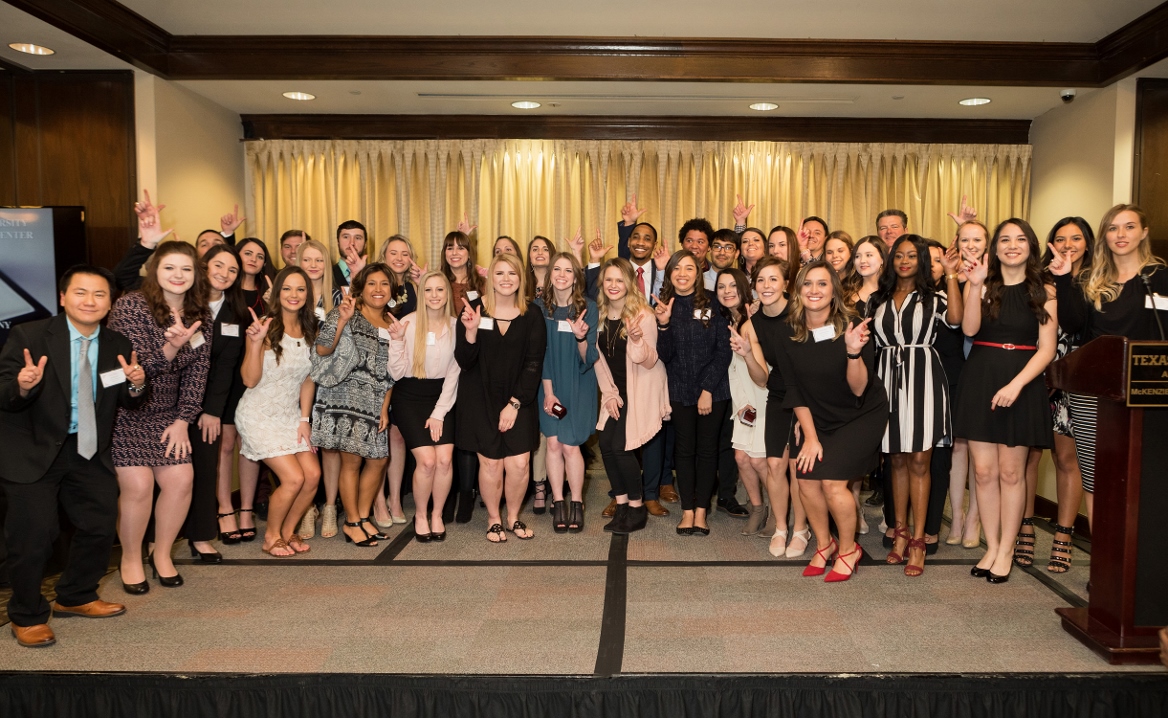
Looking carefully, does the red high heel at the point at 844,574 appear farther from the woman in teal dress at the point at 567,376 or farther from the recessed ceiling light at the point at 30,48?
the recessed ceiling light at the point at 30,48

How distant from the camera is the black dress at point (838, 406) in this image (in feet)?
12.0

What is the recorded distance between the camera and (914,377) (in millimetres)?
3857

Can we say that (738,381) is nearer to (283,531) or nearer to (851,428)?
(851,428)

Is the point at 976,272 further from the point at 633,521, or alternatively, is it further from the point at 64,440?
the point at 64,440

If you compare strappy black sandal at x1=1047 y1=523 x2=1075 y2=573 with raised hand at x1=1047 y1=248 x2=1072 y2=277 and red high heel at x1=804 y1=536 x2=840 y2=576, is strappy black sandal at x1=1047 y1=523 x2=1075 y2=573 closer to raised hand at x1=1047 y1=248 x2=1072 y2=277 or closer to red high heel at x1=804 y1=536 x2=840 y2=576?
red high heel at x1=804 y1=536 x2=840 y2=576

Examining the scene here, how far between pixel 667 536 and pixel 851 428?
1.31 m

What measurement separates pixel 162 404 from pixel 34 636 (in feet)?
3.45

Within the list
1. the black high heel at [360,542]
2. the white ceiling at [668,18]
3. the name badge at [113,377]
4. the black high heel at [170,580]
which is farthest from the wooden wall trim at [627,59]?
the black high heel at [170,580]

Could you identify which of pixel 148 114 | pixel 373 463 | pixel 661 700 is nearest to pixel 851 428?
pixel 661 700

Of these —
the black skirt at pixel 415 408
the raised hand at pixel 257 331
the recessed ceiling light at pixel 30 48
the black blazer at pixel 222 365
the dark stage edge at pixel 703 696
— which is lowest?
the dark stage edge at pixel 703 696

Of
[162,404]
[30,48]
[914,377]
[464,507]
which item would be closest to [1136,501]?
[914,377]

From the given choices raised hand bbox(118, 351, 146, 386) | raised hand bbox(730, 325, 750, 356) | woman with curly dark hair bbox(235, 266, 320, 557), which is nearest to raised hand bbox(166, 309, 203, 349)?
raised hand bbox(118, 351, 146, 386)

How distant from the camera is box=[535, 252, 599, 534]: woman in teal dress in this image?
443 cm

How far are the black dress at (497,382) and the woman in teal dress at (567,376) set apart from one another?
0.15 m
